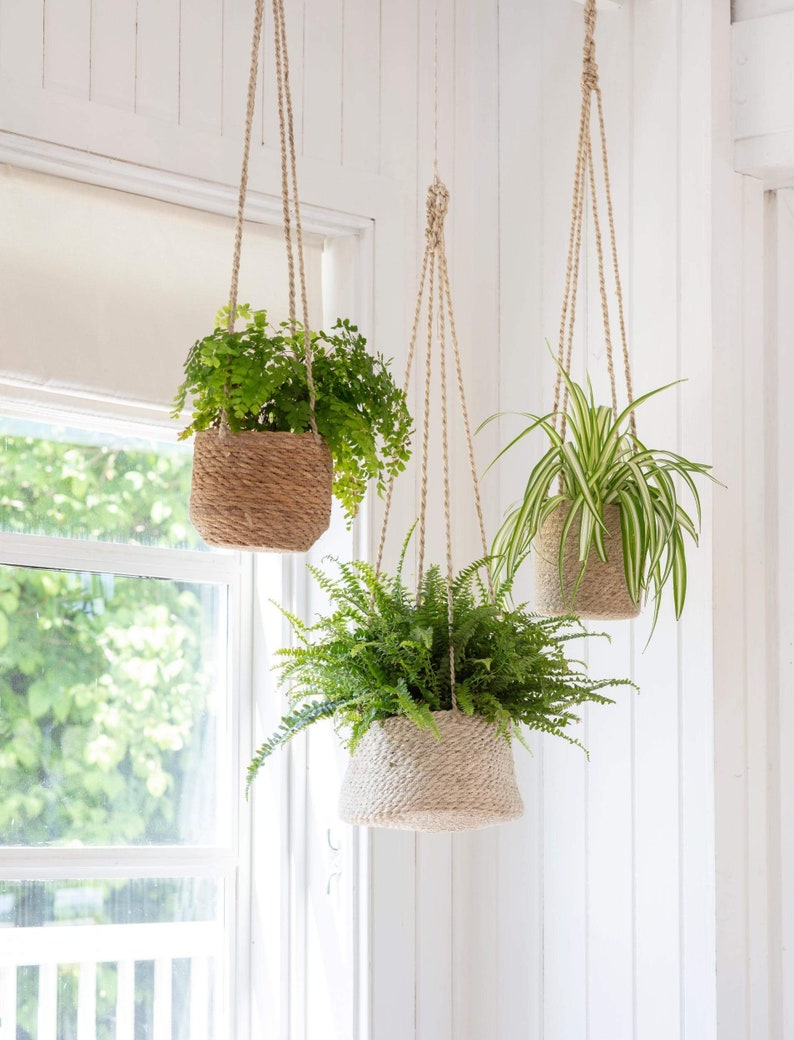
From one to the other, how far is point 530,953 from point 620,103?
5.44 ft

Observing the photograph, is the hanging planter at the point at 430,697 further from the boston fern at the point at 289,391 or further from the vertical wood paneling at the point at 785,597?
the vertical wood paneling at the point at 785,597

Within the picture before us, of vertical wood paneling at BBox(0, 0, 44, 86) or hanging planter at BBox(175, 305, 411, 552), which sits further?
vertical wood paneling at BBox(0, 0, 44, 86)

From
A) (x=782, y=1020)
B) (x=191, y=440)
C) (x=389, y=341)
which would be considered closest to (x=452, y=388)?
(x=389, y=341)

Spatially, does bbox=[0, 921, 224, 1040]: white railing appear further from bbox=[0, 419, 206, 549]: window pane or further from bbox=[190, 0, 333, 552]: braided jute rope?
bbox=[190, 0, 333, 552]: braided jute rope

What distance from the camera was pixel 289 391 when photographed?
1.84m

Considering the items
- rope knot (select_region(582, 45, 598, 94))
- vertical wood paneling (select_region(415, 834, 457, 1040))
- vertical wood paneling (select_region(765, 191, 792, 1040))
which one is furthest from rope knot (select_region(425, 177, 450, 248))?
vertical wood paneling (select_region(415, 834, 457, 1040))

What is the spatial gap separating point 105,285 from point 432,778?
3.59 feet

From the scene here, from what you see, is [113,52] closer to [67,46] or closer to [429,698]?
[67,46]

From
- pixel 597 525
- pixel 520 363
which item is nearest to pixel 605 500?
pixel 597 525

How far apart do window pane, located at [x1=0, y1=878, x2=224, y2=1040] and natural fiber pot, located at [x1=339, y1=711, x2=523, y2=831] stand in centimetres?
78

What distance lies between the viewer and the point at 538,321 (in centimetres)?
270

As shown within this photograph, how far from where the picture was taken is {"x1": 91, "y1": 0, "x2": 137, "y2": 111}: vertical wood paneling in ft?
7.47

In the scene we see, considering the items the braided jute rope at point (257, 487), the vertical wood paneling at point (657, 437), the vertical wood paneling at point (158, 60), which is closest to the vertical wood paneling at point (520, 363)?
the vertical wood paneling at point (657, 437)

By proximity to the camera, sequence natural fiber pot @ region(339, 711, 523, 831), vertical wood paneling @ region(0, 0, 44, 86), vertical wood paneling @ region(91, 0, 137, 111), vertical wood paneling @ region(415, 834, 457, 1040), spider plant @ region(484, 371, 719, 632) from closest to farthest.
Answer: natural fiber pot @ region(339, 711, 523, 831) < spider plant @ region(484, 371, 719, 632) < vertical wood paneling @ region(0, 0, 44, 86) < vertical wood paneling @ region(91, 0, 137, 111) < vertical wood paneling @ region(415, 834, 457, 1040)
